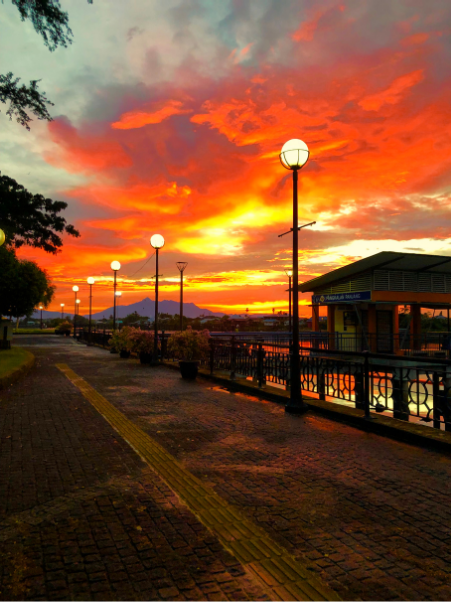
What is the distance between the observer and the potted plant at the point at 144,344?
19719 millimetres

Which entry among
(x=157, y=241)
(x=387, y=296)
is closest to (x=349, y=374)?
(x=157, y=241)

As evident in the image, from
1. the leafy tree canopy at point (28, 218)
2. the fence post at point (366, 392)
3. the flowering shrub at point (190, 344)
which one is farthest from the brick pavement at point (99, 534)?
the leafy tree canopy at point (28, 218)

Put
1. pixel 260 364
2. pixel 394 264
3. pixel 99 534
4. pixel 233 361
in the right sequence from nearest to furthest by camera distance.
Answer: pixel 99 534 < pixel 260 364 < pixel 233 361 < pixel 394 264

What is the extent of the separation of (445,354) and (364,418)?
22.8 meters

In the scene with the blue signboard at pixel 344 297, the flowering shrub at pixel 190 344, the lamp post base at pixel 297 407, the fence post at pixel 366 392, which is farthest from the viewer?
the blue signboard at pixel 344 297

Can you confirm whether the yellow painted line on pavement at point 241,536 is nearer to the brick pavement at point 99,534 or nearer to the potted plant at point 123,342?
the brick pavement at point 99,534

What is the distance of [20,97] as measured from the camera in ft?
50.0

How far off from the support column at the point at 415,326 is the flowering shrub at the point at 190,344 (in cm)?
1969

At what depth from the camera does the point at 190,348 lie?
14.2 m

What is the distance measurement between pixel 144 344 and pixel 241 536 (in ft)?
54.2

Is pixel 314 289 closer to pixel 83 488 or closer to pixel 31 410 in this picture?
pixel 31 410

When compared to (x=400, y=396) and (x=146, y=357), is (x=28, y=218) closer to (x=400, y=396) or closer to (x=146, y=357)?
(x=146, y=357)

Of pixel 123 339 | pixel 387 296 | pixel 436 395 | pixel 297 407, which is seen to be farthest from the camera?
pixel 387 296

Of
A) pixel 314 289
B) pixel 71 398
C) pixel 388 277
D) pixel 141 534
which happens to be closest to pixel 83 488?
pixel 141 534
